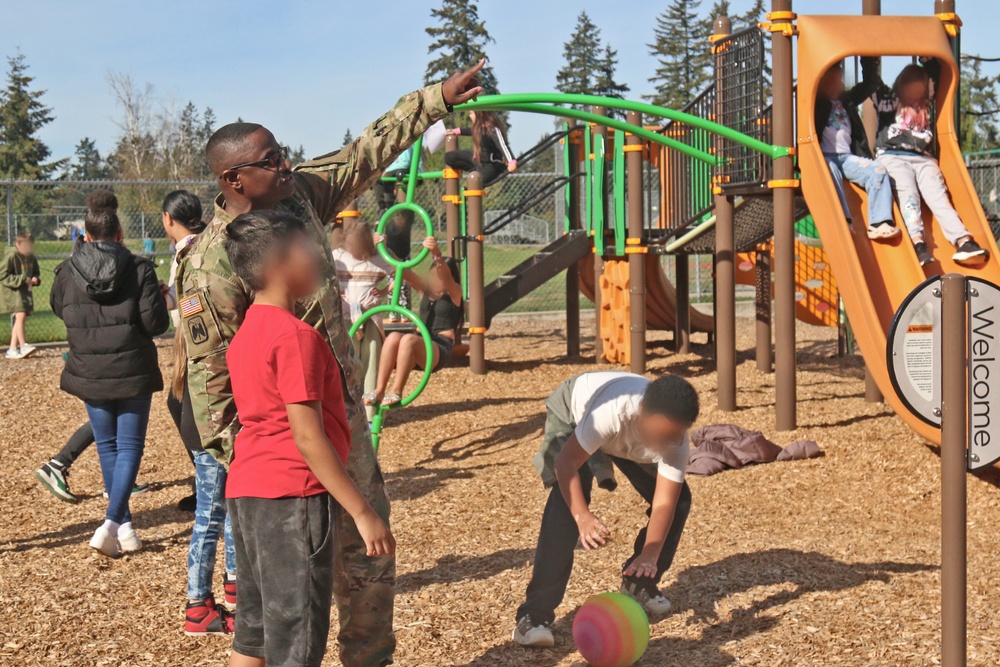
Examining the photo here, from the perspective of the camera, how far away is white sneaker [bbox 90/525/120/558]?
Answer: 5.30 metres

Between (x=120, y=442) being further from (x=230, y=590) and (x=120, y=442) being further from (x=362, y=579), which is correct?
(x=362, y=579)

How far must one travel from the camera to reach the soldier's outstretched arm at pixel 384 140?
3.38 meters

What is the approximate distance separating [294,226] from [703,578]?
2713 mm

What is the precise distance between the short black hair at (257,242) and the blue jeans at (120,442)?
2.93m

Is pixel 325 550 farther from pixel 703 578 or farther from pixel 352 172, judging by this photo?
pixel 703 578

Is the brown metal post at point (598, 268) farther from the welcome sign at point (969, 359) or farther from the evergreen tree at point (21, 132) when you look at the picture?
the evergreen tree at point (21, 132)

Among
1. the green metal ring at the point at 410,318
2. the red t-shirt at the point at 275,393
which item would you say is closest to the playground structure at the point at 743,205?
the green metal ring at the point at 410,318

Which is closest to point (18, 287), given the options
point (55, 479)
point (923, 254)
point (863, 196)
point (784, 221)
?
point (55, 479)

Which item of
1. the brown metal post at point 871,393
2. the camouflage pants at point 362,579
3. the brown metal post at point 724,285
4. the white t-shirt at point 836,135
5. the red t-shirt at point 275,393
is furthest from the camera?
the brown metal post at point 871,393

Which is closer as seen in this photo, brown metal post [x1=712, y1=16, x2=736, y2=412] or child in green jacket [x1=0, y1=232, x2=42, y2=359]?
brown metal post [x1=712, y1=16, x2=736, y2=412]

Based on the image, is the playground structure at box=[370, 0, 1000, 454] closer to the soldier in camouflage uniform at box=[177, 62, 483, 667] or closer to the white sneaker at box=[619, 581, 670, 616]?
the soldier in camouflage uniform at box=[177, 62, 483, 667]

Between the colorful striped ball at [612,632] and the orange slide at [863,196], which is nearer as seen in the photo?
the colorful striped ball at [612,632]

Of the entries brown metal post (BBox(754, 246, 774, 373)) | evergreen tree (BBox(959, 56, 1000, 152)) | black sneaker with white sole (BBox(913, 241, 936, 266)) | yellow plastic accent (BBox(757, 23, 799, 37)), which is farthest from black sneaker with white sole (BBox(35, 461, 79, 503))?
evergreen tree (BBox(959, 56, 1000, 152))

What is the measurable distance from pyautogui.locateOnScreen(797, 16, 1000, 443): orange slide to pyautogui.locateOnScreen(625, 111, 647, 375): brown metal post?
7.59 feet
